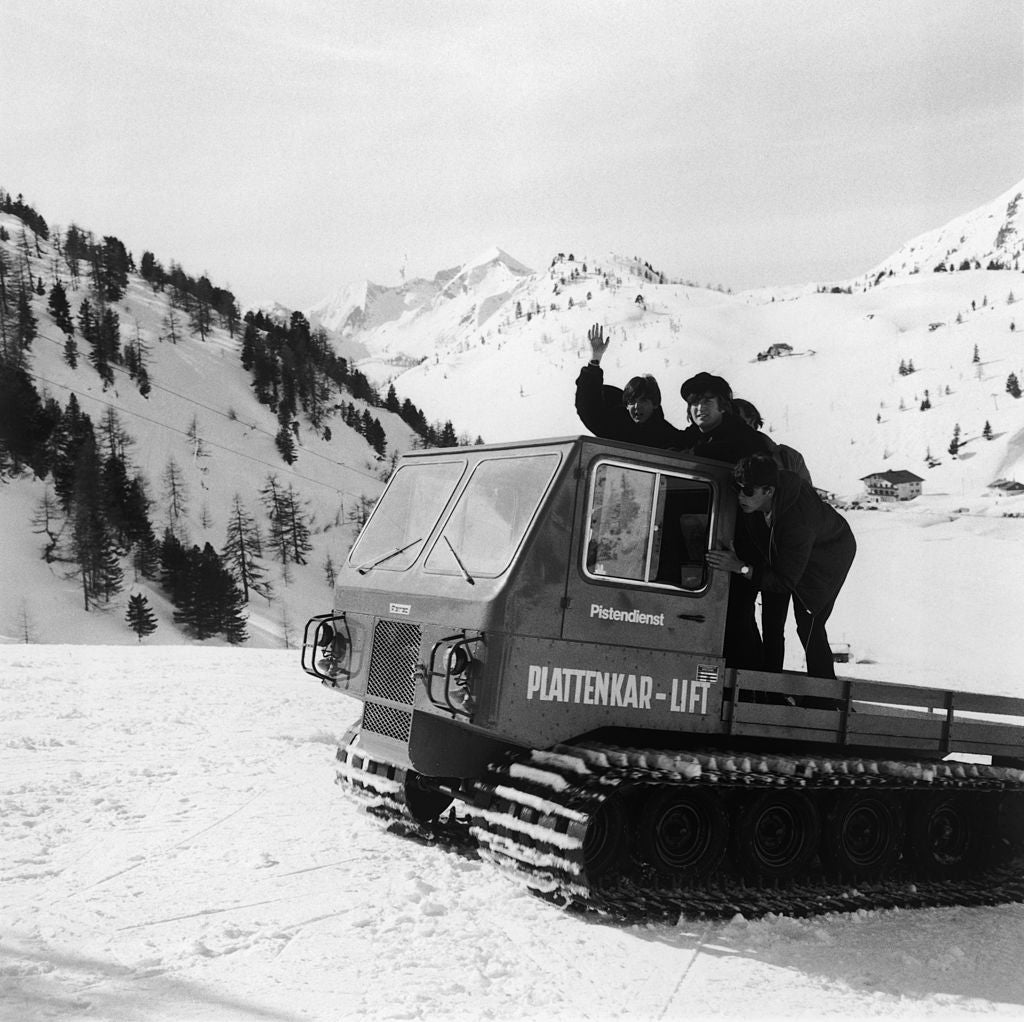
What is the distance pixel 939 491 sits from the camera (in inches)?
5089

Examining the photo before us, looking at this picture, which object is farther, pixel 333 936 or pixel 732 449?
pixel 732 449

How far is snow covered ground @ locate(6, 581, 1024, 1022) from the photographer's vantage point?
17.1ft

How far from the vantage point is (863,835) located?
25.7 feet

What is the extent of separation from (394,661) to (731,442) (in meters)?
2.86

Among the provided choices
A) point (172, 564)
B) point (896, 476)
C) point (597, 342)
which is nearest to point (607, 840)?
point (597, 342)

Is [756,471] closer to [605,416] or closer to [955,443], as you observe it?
[605,416]

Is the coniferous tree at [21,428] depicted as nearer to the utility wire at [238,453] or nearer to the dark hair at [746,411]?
the utility wire at [238,453]

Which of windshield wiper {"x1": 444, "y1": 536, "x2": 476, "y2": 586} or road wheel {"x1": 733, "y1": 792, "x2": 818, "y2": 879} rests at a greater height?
windshield wiper {"x1": 444, "y1": 536, "x2": 476, "y2": 586}

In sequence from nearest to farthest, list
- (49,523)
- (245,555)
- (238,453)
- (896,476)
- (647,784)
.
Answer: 1. (647,784)
2. (49,523)
3. (245,555)
4. (238,453)
5. (896,476)

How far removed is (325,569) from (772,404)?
122411mm

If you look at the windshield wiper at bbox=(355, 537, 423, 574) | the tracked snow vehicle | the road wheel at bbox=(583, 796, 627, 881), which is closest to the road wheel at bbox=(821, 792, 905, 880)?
the tracked snow vehicle

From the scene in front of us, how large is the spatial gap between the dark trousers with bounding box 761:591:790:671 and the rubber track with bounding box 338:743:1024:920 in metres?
0.85

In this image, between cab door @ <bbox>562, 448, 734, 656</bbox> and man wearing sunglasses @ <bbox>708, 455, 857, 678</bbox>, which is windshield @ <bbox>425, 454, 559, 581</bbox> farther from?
man wearing sunglasses @ <bbox>708, 455, 857, 678</bbox>

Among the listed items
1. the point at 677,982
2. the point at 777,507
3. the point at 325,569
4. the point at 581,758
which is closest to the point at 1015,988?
the point at 677,982
